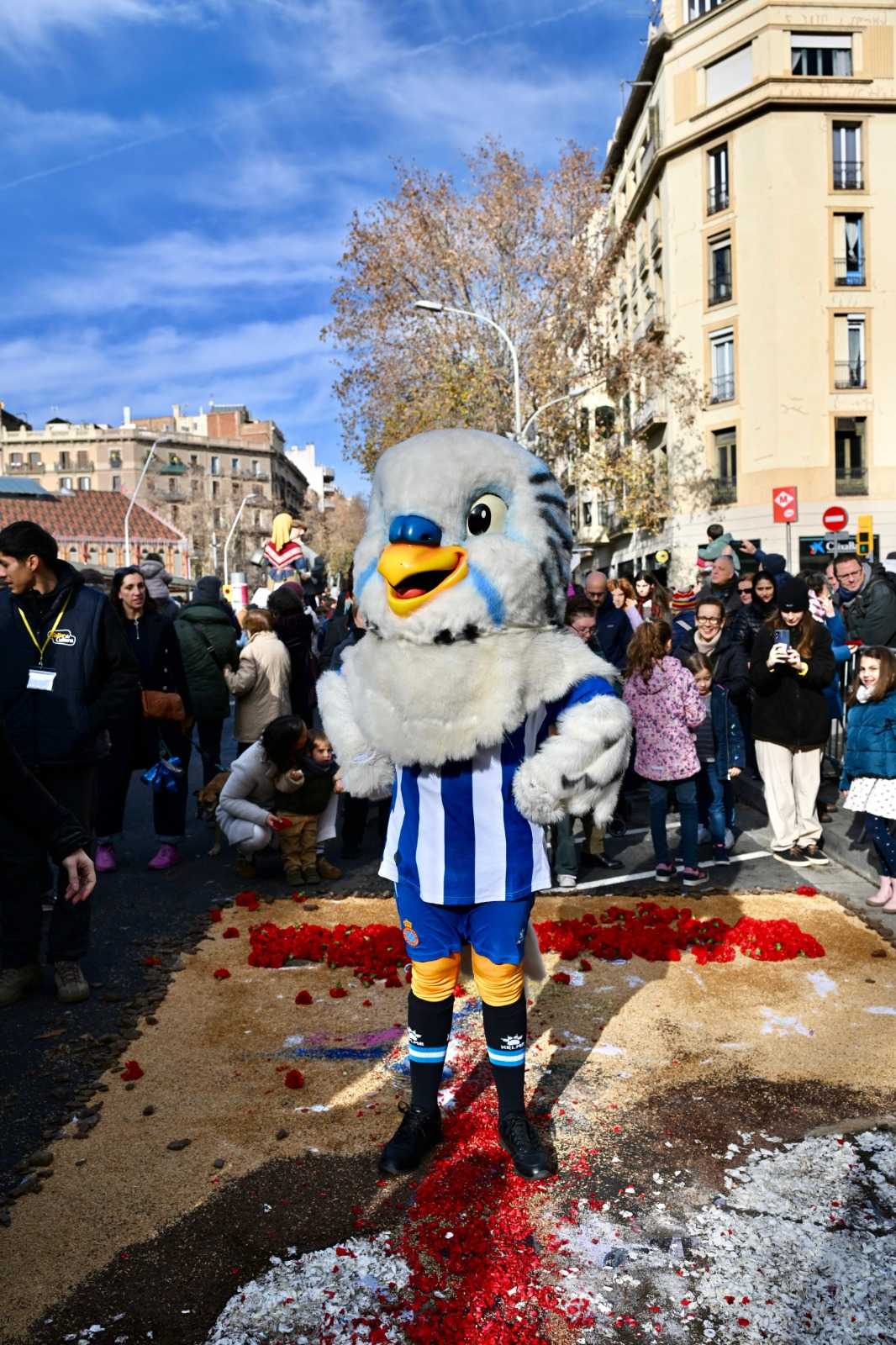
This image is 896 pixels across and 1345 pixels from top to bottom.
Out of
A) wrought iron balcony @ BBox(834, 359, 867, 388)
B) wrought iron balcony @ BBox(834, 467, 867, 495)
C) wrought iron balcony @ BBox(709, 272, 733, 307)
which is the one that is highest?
wrought iron balcony @ BBox(709, 272, 733, 307)

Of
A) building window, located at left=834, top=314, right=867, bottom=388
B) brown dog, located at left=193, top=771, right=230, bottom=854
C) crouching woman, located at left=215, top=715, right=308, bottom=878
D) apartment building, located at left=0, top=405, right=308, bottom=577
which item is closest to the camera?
crouching woman, located at left=215, top=715, right=308, bottom=878

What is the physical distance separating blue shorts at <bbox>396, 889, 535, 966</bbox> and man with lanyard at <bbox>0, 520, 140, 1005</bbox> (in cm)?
218

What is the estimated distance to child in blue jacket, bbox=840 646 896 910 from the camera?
6.04 metres

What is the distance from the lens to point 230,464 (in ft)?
330

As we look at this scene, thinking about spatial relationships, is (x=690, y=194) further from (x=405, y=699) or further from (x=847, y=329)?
(x=405, y=699)

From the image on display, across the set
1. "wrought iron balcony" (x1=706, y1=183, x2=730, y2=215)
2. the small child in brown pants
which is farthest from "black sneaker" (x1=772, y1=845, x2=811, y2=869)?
"wrought iron balcony" (x1=706, y1=183, x2=730, y2=215)

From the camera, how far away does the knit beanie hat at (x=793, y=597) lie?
6980mm

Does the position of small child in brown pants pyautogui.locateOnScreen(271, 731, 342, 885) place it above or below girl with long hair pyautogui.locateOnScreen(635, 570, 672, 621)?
below

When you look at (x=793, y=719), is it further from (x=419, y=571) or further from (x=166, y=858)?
(x=419, y=571)

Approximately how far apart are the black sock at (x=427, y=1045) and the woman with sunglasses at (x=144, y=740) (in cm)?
405

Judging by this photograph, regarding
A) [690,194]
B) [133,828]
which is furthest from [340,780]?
[690,194]

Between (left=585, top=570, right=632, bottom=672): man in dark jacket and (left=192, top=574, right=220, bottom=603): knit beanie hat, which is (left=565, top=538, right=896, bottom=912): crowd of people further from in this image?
(left=192, top=574, right=220, bottom=603): knit beanie hat

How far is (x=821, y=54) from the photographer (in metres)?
29.1

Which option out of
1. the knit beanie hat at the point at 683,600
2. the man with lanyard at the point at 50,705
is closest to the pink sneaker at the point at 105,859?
the man with lanyard at the point at 50,705
